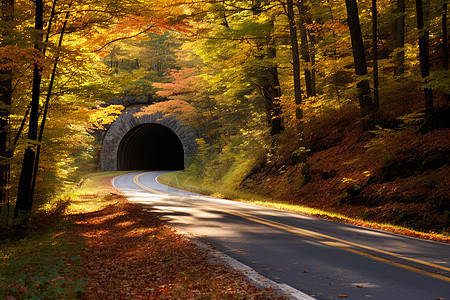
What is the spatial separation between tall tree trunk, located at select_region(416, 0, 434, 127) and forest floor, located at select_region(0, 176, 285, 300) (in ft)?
30.4

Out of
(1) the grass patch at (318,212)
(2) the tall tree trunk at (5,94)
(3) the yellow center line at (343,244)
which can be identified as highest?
(2) the tall tree trunk at (5,94)

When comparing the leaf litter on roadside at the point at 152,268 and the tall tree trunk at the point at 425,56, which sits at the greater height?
the tall tree trunk at the point at 425,56

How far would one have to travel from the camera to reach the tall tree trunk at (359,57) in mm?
14977

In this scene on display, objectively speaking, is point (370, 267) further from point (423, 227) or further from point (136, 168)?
point (136, 168)

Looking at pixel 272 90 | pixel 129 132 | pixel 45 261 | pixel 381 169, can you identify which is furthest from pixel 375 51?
pixel 129 132

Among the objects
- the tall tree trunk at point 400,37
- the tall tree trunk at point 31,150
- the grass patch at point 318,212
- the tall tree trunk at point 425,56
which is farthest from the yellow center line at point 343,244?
the tall tree trunk at point 400,37

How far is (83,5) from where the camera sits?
37.1 ft

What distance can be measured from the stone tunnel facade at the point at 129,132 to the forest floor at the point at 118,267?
25.9 meters

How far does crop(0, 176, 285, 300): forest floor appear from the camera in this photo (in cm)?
464

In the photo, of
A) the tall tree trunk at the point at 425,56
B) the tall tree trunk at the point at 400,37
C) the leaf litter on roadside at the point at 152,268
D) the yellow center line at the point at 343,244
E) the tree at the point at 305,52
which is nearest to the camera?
the leaf litter on roadside at the point at 152,268

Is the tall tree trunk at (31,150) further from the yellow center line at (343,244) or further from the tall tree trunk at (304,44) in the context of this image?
the tall tree trunk at (304,44)

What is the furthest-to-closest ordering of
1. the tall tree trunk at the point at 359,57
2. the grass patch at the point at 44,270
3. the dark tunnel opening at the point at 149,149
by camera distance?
the dark tunnel opening at the point at 149,149 → the tall tree trunk at the point at 359,57 → the grass patch at the point at 44,270

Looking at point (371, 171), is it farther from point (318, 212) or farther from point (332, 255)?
point (332, 255)

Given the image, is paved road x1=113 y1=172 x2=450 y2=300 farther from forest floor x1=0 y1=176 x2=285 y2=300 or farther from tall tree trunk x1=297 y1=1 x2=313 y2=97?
tall tree trunk x1=297 y1=1 x2=313 y2=97
